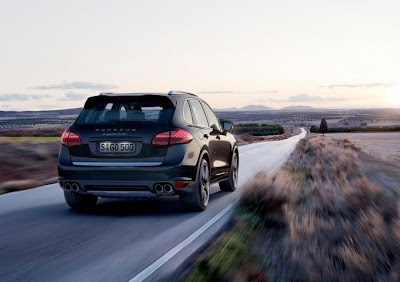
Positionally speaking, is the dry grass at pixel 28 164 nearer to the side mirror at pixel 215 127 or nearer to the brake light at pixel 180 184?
the side mirror at pixel 215 127

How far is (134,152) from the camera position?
941 cm

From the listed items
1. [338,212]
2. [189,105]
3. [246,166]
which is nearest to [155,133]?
[189,105]

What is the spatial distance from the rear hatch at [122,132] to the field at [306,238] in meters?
1.68

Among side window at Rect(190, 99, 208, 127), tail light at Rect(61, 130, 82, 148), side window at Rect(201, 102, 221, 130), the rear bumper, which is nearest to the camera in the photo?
the rear bumper

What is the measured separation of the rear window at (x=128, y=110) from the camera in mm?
9742

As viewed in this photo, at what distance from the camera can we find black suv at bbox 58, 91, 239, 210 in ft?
30.8

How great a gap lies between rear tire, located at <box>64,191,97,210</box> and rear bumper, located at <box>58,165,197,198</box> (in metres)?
0.61

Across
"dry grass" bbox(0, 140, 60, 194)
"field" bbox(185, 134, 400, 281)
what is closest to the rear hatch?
"field" bbox(185, 134, 400, 281)

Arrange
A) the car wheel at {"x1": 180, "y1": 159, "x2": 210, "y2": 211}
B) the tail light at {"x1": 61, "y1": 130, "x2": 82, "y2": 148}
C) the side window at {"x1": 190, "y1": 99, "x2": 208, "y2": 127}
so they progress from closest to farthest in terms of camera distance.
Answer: the tail light at {"x1": 61, "y1": 130, "x2": 82, "y2": 148}, the car wheel at {"x1": 180, "y1": 159, "x2": 210, "y2": 211}, the side window at {"x1": 190, "y1": 99, "x2": 208, "y2": 127}

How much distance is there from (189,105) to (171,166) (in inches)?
61.5

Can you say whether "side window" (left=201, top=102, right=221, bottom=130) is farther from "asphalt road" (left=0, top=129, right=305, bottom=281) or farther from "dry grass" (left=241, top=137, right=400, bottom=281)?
"asphalt road" (left=0, top=129, right=305, bottom=281)

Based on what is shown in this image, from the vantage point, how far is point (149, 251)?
7.20 m

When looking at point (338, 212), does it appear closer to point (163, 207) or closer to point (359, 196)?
point (359, 196)

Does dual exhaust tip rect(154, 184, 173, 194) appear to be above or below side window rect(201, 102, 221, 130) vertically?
below
